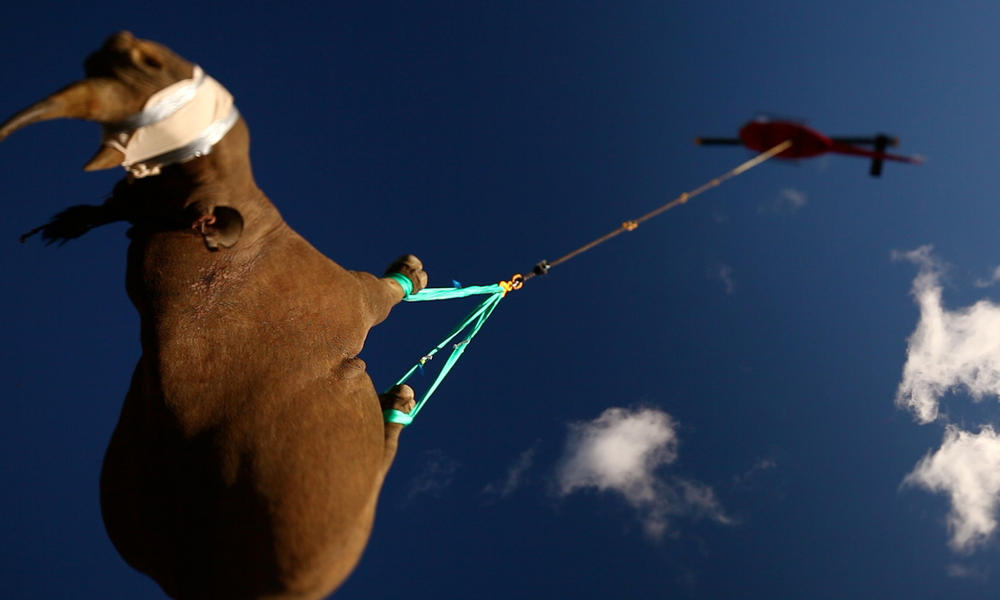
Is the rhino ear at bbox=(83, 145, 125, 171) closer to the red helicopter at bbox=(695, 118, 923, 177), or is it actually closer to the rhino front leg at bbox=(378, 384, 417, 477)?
the rhino front leg at bbox=(378, 384, 417, 477)

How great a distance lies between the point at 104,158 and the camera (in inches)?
107

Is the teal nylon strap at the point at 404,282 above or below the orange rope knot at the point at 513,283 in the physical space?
below

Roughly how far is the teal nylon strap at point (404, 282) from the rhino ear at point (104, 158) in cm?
169

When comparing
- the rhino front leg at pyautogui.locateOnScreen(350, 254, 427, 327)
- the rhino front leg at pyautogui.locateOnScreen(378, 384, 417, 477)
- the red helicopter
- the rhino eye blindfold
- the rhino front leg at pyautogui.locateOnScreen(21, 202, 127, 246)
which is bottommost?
the rhino front leg at pyautogui.locateOnScreen(21, 202, 127, 246)

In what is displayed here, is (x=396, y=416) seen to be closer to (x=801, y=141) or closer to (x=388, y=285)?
(x=388, y=285)

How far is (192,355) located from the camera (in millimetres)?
3072

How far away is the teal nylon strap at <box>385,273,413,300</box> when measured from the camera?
419 cm

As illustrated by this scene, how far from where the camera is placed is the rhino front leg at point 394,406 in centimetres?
368

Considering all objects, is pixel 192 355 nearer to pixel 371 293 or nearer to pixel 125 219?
pixel 125 219

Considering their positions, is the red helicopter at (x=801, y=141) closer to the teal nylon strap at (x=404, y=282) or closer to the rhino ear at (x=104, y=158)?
the teal nylon strap at (x=404, y=282)

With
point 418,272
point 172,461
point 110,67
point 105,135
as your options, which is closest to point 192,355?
point 172,461

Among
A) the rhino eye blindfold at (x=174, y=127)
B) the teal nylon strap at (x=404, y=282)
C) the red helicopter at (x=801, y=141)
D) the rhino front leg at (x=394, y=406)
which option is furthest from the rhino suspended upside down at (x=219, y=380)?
the red helicopter at (x=801, y=141)

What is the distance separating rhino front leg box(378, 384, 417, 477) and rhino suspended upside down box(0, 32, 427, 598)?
0.80 feet

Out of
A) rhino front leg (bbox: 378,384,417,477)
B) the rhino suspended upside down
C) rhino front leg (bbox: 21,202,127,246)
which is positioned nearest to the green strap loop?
rhino front leg (bbox: 378,384,417,477)
